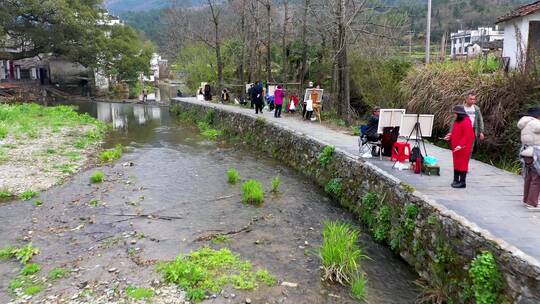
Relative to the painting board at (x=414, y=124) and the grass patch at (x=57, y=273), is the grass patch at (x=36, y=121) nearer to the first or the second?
the grass patch at (x=57, y=273)

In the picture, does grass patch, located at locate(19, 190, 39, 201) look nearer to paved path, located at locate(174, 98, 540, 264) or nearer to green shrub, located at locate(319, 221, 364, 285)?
green shrub, located at locate(319, 221, 364, 285)

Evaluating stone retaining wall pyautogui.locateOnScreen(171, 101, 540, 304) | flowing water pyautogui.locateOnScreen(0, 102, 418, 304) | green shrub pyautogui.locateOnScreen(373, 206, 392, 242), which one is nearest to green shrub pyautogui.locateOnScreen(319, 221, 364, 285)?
flowing water pyautogui.locateOnScreen(0, 102, 418, 304)


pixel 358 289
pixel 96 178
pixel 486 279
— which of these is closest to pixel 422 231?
pixel 358 289

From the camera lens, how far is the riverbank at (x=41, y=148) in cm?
1231

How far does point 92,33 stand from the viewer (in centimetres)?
4169

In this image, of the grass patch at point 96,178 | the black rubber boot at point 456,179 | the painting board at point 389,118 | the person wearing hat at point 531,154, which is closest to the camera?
the person wearing hat at point 531,154

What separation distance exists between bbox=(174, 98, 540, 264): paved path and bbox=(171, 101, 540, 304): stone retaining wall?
27 centimetres

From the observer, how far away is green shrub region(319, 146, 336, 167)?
38.3ft

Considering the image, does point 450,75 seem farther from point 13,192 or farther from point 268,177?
point 13,192

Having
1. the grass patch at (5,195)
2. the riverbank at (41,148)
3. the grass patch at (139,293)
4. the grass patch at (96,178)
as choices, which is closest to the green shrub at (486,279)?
the grass patch at (139,293)

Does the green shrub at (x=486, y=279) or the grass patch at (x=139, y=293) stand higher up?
the green shrub at (x=486, y=279)

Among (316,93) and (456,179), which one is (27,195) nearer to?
(456,179)

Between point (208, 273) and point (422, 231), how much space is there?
3.35 meters

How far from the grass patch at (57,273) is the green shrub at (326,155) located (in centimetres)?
698
